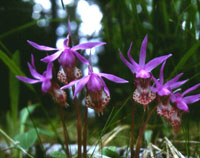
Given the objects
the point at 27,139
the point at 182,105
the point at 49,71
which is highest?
the point at 49,71

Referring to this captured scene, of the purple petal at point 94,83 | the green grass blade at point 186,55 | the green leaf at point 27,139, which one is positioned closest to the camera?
the purple petal at point 94,83

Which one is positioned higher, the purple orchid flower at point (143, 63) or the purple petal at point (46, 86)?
the purple orchid flower at point (143, 63)

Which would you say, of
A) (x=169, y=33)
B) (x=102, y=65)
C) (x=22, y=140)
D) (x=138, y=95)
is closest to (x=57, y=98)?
(x=138, y=95)

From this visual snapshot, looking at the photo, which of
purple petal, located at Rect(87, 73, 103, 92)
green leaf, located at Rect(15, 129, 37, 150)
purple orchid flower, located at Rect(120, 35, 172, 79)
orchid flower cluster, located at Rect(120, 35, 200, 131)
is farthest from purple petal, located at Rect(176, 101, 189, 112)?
green leaf, located at Rect(15, 129, 37, 150)

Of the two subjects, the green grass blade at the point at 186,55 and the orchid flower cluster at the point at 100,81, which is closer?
the orchid flower cluster at the point at 100,81

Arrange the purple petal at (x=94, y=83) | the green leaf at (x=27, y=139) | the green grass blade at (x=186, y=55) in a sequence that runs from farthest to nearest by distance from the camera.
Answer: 1. the green leaf at (x=27, y=139)
2. the green grass blade at (x=186, y=55)
3. the purple petal at (x=94, y=83)

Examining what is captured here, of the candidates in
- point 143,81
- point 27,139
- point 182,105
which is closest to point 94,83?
point 143,81

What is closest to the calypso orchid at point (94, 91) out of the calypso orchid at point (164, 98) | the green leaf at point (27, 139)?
the calypso orchid at point (164, 98)

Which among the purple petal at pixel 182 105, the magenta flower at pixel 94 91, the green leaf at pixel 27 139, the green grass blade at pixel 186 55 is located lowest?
the green leaf at pixel 27 139

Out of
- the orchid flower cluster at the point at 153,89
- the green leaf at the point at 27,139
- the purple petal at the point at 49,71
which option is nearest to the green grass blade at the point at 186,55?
the orchid flower cluster at the point at 153,89

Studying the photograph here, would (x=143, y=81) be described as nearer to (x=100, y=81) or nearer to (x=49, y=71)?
(x=100, y=81)

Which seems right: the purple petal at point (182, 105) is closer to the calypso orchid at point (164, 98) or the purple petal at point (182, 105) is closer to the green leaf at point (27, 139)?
the calypso orchid at point (164, 98)
